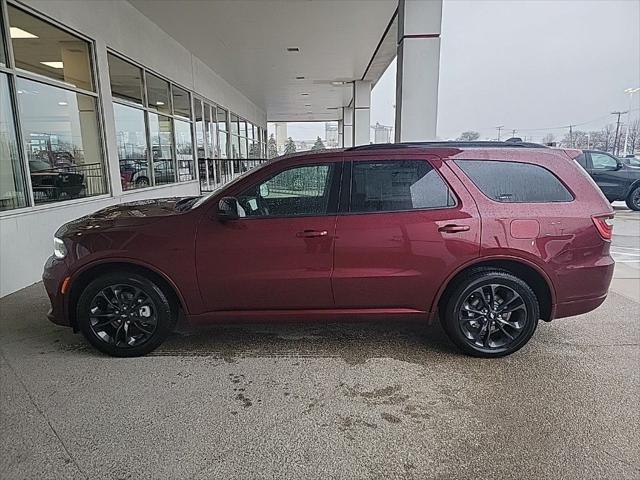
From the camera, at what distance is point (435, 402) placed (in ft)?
8.75

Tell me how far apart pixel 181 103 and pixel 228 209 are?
30.3 ft

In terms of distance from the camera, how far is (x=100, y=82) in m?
6.84

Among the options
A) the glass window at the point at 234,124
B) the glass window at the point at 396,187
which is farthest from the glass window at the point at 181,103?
the glass window at the point at 396,187

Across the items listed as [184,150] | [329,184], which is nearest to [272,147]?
[184,150]

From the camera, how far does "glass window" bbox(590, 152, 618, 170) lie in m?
11.6

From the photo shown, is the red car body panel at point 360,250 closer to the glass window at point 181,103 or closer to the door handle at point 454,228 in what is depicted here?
the door handle at point 454,228

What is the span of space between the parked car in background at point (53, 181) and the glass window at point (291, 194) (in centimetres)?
385

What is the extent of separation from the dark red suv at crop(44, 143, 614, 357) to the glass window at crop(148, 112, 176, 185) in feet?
22.1

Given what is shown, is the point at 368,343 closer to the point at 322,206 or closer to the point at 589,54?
the point at 322,206

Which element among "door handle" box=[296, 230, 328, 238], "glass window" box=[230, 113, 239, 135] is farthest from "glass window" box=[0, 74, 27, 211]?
"glass window" box=[230, 113, 239, 135]

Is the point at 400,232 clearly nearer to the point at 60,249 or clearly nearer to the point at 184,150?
the point at 60,249

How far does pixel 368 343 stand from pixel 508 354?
Result: 1113 millimetres

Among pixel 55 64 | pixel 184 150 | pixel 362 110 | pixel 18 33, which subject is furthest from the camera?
pixel 362 110

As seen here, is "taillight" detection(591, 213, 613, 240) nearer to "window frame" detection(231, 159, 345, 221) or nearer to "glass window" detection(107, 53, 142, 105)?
"window frame" detection(231, 159, 345, 221)
